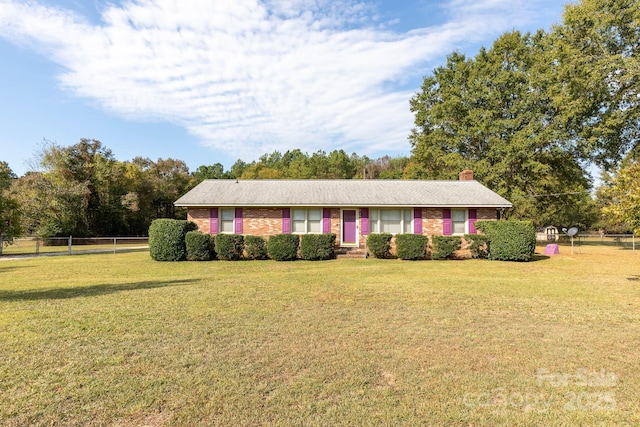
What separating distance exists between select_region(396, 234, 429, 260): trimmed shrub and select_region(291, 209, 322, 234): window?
4.24 meters

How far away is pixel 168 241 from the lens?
1567cm

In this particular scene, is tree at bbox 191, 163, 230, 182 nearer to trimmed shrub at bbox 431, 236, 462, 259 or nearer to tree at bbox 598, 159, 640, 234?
trimmed shrub at bbox 431, 236, 462, 259

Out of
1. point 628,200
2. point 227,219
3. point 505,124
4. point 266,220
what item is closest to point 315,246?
point 266,220

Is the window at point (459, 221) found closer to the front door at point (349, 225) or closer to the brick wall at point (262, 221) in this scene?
the front door at point (349, 225)

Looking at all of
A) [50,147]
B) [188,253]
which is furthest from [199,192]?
[50,147]

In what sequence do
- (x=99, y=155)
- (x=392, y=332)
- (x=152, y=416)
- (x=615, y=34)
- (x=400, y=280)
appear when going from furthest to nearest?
(x=99, y=155), (x=615, y=34), (x=400, y=280), (x=392, y=332), (x=152, y=416)

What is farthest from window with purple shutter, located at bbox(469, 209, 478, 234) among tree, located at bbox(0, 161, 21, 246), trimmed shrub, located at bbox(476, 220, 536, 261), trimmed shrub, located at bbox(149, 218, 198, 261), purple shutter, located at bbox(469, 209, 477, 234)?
tree, located at bbox(0, 161, 21, 246)

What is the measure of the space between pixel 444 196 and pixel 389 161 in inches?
1996

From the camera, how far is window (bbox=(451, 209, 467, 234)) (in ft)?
59.3

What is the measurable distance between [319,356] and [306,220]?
13927 millimetres

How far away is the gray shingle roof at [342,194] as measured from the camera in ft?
58.3

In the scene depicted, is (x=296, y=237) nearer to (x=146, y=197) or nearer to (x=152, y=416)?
(x=152, y=416)

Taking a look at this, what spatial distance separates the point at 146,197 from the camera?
4200cm

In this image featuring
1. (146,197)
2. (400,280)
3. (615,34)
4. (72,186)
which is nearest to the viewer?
(400,280)
